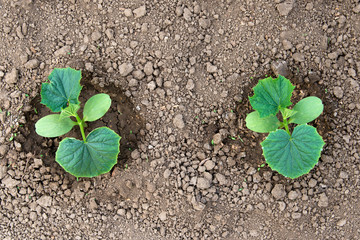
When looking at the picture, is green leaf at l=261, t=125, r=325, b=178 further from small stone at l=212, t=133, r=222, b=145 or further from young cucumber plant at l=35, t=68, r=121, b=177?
young cucumber plant at l=35, t=68, r=121, b=177

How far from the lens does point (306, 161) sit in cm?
255

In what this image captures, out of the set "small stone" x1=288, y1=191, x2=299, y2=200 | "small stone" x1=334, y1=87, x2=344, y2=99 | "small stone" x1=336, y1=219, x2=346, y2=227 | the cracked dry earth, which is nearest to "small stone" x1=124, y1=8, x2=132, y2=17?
the cracked dry earth

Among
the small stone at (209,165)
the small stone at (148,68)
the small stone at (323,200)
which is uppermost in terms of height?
the small stone at (148,68)

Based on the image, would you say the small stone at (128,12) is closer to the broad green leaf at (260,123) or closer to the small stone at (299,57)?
the broad green leaf at (260,123)

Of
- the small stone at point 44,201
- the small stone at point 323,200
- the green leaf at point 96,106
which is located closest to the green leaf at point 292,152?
the small stone at point 323,200

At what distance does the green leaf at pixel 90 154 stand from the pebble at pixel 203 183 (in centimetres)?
66

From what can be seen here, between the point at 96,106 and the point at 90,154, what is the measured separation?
1.15 feet

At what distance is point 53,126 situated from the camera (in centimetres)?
269

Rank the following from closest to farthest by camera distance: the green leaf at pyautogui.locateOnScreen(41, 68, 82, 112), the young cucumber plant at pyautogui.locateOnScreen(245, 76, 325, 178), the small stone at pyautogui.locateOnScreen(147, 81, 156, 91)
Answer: the young cucumber plant at pyautogui.locateOnScreen(245, 76, 325, 178) → the green leaf at pyautogui.locateOnScreen(41, 68, 82, 112) → the small stone at pyautogui.locateOnScreen(147, 81, 156, 91)

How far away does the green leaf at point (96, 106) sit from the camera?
268 centimetres

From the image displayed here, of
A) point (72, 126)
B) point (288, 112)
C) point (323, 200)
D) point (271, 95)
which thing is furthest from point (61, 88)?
point (323, 200)

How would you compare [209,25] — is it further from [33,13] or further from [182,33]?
[33,13]

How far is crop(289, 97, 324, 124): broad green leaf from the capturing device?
2.66 metres

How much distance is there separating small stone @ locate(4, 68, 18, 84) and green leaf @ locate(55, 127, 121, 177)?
0.79 m
